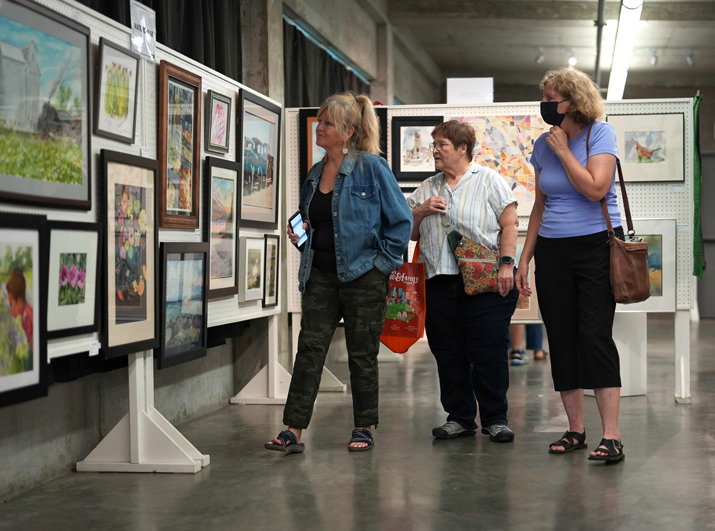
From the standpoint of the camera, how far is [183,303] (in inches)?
148

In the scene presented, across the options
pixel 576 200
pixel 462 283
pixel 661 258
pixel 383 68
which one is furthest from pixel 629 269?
pixel 383 68

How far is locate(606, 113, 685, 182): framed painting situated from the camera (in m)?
5.21

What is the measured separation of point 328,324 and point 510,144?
2.28 meters

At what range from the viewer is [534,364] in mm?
7270

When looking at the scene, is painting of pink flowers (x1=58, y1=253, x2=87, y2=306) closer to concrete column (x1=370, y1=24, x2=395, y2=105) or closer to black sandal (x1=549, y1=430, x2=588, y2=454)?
black sandal (x1=549, y1=430, x2=588, y2=454)

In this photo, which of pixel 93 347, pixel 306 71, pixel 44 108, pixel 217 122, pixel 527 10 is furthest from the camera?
pixel 527 10

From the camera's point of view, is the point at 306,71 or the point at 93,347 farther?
the point at 306,71

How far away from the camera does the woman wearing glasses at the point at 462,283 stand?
378 cm

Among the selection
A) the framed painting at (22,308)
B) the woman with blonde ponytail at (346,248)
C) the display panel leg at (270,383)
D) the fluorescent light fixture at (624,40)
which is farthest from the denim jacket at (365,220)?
the fluorescent light fixture at (624,40)

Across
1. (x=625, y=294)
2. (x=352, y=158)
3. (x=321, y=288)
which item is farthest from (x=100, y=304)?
(x=625, y=294)

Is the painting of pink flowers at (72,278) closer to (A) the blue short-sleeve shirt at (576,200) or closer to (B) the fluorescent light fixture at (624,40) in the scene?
(A) the blue short-sleeve shirt at (576,200)

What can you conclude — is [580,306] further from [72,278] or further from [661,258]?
[661,258]

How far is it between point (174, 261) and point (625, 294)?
1.85 metres

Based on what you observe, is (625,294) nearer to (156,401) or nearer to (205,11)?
(156,401)
